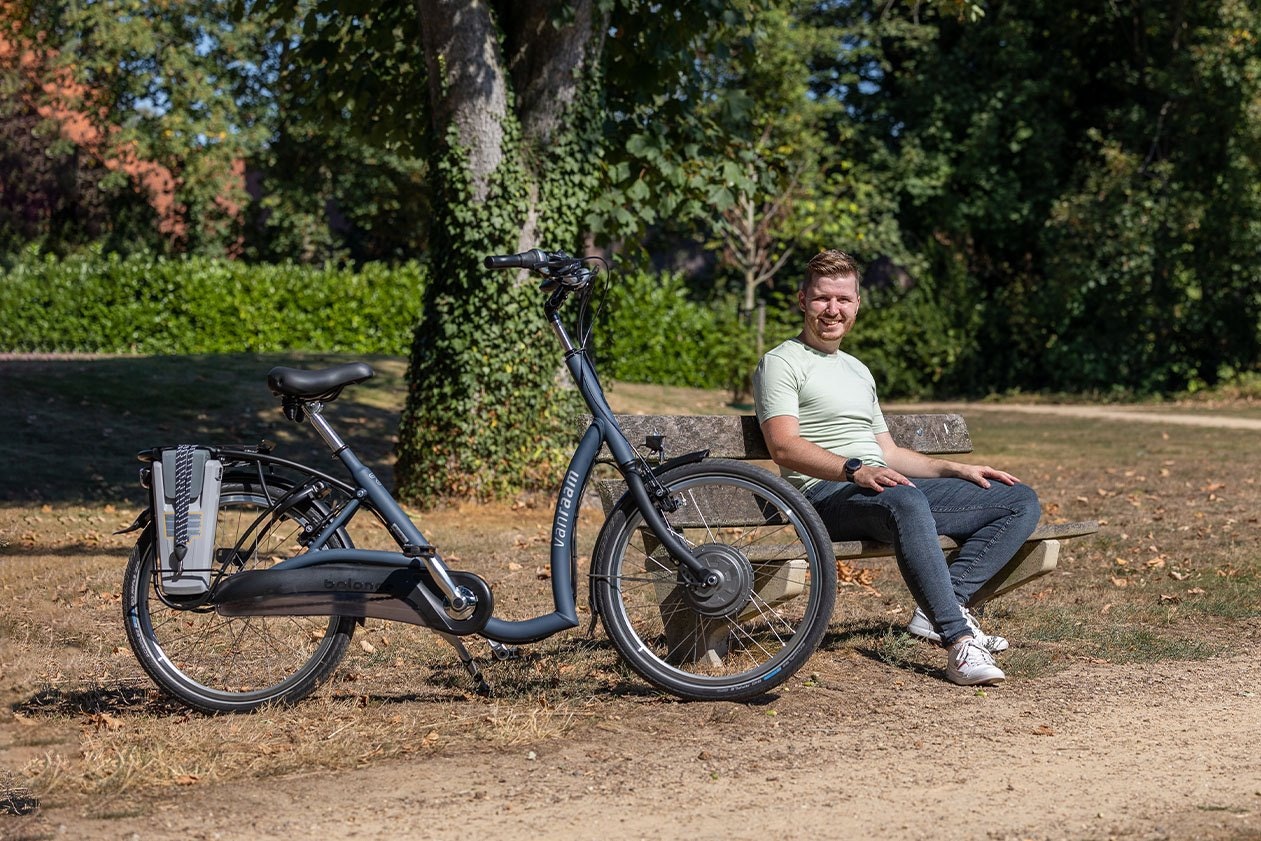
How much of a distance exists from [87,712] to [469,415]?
16.7 ft

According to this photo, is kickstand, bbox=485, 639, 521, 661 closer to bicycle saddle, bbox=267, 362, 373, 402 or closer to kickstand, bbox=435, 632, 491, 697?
kickstand, bbox=435, 632, 491, 697

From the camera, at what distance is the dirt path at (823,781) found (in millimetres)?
3521

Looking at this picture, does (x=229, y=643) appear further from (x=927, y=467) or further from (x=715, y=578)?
(x=927, y=467)

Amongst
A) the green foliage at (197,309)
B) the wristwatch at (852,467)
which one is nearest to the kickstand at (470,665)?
the wristwatch at (852,467)

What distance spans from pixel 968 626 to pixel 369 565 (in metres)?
2.09

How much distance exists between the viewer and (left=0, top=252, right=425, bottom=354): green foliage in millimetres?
23969

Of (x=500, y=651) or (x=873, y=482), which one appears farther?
(x=873, y=482)

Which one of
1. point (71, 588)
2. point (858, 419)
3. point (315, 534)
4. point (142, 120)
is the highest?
point (142, 120)

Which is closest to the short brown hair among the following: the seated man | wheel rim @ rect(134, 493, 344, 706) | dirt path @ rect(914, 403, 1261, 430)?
the seated man

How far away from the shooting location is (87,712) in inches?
182

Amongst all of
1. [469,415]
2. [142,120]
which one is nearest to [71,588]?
[469,415]

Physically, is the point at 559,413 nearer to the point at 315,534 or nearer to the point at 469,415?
the point at 469,415

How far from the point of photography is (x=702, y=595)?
4.79 metres

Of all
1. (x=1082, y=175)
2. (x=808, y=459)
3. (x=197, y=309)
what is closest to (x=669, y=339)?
(x=197, y=309)
